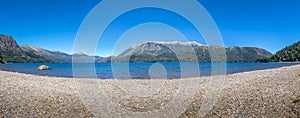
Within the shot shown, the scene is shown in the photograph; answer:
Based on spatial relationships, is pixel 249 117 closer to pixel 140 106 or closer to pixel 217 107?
pixel 217 107

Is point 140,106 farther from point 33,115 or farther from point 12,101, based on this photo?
point 12,101

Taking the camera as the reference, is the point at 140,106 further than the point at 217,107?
Yes

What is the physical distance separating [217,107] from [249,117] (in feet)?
8.77

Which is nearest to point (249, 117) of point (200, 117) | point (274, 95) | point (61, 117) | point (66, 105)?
point (200, 117)

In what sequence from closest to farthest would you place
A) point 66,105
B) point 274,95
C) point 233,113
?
point 233,113, point 66,105, point 274,95

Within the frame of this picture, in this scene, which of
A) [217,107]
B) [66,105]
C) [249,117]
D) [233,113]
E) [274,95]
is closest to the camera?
[249,117]

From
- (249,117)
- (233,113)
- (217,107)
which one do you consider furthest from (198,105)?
(249,117)

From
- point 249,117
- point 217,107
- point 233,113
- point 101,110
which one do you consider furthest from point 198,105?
point 101,110

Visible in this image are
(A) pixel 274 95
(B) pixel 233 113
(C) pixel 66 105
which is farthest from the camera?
(A) pixel 274 95

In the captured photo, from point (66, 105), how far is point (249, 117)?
999cm

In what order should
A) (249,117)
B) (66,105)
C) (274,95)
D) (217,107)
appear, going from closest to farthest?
(249,117) → (217,107) → (66,105) → (274,95)

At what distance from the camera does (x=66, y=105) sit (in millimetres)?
15703

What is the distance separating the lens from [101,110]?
1484 centimetres

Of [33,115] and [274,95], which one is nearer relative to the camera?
[33,115]
